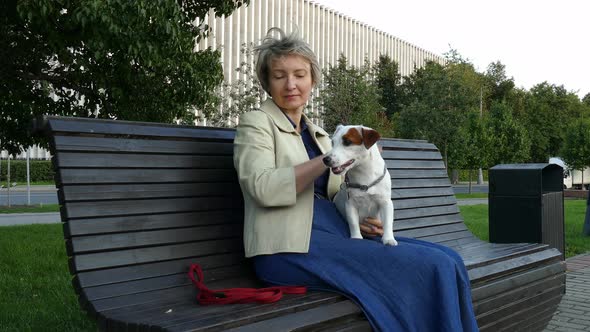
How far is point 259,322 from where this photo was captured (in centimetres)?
221

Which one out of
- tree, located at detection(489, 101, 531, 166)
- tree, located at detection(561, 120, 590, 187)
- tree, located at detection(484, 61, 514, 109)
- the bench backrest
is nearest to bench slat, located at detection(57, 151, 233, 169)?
the bench backrest

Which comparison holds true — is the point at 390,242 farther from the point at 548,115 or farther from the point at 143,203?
the point at 548,115

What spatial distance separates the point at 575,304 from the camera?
5754 mm

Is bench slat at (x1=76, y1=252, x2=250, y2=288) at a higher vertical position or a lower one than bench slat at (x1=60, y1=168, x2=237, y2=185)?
lower

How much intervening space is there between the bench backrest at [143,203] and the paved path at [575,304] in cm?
320

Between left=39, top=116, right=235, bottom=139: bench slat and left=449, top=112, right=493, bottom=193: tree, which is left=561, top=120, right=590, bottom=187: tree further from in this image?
left=39, top=116, right=235, bottom=139: bench slat

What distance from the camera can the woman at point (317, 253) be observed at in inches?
105

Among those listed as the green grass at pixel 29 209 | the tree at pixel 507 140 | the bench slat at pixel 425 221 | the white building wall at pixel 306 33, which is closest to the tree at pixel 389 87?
the white building wall at pixel 306 33

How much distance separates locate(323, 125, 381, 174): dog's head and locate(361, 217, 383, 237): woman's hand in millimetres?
420

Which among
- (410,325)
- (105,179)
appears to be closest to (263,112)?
(105,179)

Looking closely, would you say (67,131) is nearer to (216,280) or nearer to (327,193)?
(216,280)

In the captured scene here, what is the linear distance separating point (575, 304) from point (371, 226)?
3.52 metres

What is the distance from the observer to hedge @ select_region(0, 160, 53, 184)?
31203 millimetres

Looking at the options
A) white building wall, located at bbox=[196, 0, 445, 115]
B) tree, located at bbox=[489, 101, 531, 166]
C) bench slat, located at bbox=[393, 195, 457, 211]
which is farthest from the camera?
white building wall, located at bbox=[196, 0, 445, 115]
